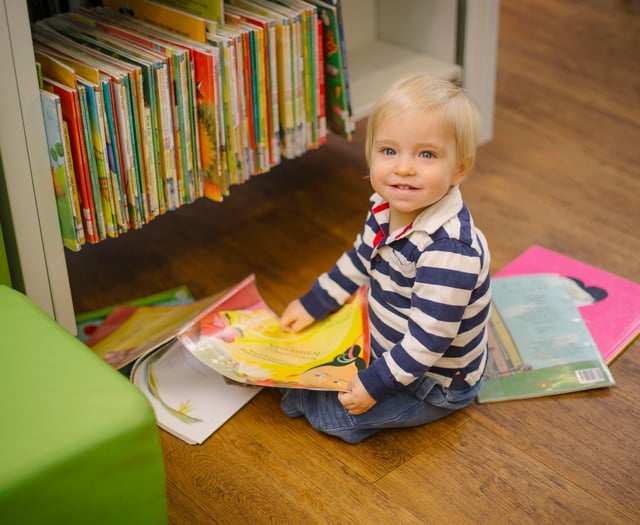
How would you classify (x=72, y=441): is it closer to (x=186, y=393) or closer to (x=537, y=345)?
(x=186, y=393)

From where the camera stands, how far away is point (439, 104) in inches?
48.8

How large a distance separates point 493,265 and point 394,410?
20.3 inches

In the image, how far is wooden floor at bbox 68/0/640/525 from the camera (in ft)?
4.24

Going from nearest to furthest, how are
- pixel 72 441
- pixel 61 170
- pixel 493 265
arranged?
pixel 72 441
pixel 61 170
pixel 493 265

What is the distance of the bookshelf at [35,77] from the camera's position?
1.28 metres

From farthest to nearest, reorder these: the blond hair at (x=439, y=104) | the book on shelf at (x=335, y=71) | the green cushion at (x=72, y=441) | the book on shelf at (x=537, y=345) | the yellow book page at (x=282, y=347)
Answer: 1. the book on shelf at (x=335, y=71)
2. the book on shelf at (x=537, y=345)
3. the yellow book page at (x=282, y=347)
4. the blond hair at (x=439, y=104)
5. the green cushion at (x=72, y=441)

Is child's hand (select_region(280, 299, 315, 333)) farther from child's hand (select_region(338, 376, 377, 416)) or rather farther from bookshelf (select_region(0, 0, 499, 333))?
bookshelf (select_region(0, 0, 499, 333))

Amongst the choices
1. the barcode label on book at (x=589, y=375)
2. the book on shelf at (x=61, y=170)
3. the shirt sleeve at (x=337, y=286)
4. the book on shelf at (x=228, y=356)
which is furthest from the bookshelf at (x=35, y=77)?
the barcode label on book at (x=589, y=375)

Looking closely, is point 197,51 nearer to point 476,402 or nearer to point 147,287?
point 147,287

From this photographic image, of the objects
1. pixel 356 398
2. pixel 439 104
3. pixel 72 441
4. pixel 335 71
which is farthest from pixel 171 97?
pixel 72 441

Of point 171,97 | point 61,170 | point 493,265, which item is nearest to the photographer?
point 61,170

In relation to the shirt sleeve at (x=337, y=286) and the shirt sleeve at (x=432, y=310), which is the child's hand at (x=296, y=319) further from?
the shirt sleeve at (x=432, y=310)

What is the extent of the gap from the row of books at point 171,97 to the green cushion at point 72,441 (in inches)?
15.4

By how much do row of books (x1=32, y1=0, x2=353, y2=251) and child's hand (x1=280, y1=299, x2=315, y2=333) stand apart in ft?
0.87
